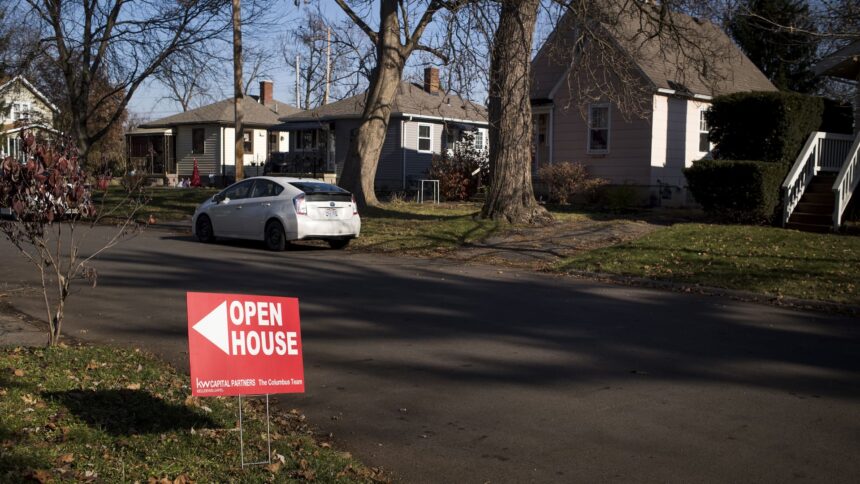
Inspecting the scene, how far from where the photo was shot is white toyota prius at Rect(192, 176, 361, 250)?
17.5m

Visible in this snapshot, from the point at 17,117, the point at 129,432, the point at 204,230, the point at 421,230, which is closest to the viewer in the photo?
the point at 129,432

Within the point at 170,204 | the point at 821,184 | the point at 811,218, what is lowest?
the point at 170,204

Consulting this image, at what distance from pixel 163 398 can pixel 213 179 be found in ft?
137

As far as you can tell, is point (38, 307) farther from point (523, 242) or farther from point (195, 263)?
point (523, 242)

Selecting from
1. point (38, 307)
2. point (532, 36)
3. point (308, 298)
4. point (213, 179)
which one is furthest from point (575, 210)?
point (213, 179)

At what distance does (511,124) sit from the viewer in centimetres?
2025

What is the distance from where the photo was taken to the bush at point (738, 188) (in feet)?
64.0

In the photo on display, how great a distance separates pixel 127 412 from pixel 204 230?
1409cm

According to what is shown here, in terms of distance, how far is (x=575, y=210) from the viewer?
24938 mm

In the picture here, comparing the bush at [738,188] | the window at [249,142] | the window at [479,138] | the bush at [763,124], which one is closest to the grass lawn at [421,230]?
the bush at [738,188]

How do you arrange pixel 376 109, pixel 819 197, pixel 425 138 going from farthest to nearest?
1. pixel 425 138
2. pixel 376 109
3. pixel 819 197

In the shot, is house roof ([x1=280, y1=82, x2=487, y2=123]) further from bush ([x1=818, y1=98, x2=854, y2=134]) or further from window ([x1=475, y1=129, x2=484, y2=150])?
bush ([x1=818, y1=98, x2=854, y2=134])

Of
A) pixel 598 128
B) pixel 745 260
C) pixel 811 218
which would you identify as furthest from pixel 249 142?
pixel 745 260

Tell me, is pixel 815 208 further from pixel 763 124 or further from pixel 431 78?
pixel 431 78
